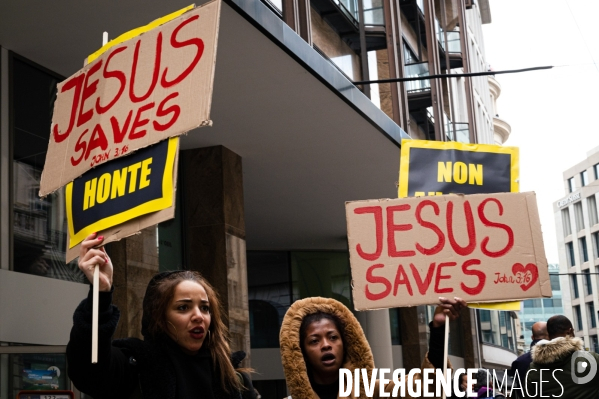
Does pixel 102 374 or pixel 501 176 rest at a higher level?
pixel 501 176

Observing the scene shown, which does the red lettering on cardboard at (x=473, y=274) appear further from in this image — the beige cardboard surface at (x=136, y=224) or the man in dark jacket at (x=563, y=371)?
the beige cardboard surface at (x=136, y=224)

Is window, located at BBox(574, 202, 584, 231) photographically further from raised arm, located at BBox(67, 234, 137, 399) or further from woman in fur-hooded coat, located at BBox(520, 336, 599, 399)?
raised arm, located at BBox(67, 234, 137, 399)

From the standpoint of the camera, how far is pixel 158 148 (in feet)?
13.5

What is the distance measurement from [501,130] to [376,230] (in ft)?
241

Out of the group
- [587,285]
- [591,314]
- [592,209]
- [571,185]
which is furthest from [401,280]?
[571,185]

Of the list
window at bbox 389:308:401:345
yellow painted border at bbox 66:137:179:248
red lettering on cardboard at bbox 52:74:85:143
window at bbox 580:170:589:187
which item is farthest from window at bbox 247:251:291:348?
window at bbox 580:170:589:187

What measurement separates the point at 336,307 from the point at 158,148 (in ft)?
4.76

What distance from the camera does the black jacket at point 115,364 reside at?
3.53 meters

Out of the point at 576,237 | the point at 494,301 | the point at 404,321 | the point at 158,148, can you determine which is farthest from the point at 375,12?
the point at 576,237

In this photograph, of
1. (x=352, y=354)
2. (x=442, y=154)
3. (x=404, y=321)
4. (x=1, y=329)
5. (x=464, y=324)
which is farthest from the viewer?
(x=464, y=324)

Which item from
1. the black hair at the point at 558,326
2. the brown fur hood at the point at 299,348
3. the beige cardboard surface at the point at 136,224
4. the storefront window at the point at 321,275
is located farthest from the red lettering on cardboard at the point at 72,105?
the storefront window at the point at 321,275

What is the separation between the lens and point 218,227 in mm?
12711

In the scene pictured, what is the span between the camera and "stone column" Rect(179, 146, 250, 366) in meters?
12.6

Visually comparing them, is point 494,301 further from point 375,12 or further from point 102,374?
point 375,12
